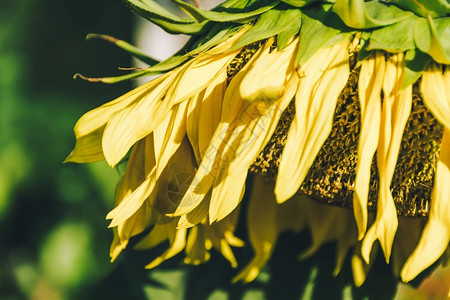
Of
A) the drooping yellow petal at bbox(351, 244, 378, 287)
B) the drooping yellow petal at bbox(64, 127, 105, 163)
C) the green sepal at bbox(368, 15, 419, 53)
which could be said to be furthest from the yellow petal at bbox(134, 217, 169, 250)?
the green sepal at bbox(368, 15, 419, 53)

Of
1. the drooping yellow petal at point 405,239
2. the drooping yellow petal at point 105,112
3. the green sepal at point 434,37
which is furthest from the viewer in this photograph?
the drooping yellow petal at point 405,239

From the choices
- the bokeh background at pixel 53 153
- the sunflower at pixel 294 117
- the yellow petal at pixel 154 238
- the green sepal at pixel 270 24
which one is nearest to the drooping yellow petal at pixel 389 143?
the sunflower at pixel 294 117

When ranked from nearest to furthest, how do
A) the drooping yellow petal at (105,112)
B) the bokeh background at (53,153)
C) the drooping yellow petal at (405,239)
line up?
1. the drooping yellow petal at (105,112)
2. the drooping yellow petal at (405,239)
3. the bokeh background at (53,153)

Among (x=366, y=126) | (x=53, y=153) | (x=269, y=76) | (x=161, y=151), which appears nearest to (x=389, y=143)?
(x=366, y=126)

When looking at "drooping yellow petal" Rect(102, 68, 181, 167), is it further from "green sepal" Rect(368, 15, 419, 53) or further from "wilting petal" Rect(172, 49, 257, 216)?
"green sepal" Rect(368, 15, 419, 53)

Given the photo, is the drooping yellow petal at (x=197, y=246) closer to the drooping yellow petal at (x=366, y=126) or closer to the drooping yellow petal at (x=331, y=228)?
the drooping yellow petal at (x=331, y=228)
